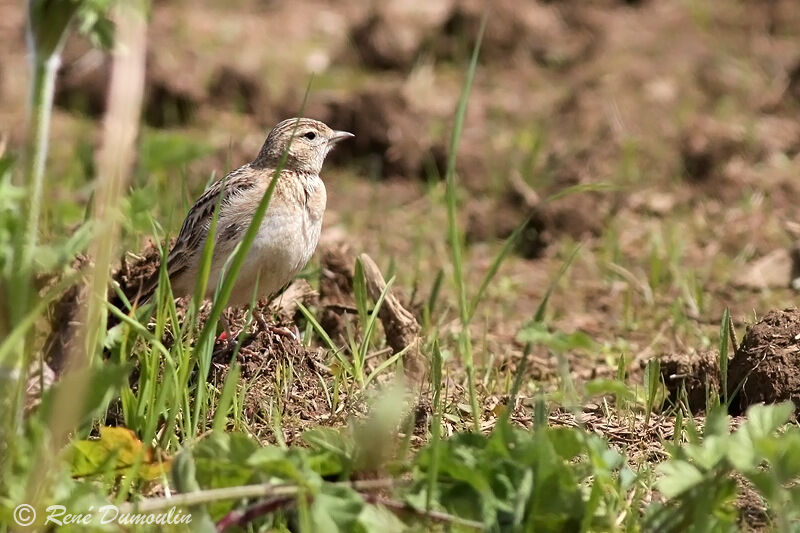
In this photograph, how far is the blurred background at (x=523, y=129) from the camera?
285 inches

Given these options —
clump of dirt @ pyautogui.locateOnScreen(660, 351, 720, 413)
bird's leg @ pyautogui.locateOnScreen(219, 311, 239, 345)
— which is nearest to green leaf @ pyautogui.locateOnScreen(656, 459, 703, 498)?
clump of dirt @ pyautogui.locateOnScreen(660, 351, 720, 413)

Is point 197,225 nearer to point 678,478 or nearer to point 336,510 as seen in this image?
point 336,510

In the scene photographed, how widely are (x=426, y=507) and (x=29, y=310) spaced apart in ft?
4.29

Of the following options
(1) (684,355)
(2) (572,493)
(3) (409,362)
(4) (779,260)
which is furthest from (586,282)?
(2) (572,493)

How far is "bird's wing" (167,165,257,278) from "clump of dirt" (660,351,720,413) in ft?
6.75

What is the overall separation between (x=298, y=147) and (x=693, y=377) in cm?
220

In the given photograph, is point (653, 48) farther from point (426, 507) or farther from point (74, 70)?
point (426, 507)

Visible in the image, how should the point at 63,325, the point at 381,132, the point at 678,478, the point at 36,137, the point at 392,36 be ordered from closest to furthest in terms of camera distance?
the point at 678,478 < the point at 36,137 < the point at 63,325 < the point at 381,132 < the point at 392,36

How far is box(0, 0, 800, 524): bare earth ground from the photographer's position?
6059 millimetres

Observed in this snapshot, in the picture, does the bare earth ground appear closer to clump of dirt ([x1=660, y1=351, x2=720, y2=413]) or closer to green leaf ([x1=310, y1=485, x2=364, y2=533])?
clump of dirt ([x1=660, y1=351, x2=720, y2=413])

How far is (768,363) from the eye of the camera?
481 centimetres

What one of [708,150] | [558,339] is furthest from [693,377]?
[708,150]

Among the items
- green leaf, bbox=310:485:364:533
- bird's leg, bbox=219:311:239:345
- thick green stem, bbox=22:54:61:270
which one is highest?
thick green stem, bbox=22:54:61:270

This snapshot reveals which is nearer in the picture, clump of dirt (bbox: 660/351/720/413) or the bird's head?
clump of dirt (bbox: 660/351/720/413)
